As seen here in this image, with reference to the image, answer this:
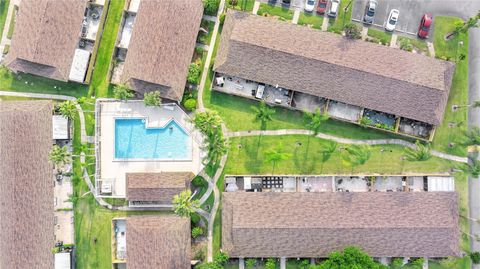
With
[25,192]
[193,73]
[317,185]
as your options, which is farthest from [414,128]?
[25,192]

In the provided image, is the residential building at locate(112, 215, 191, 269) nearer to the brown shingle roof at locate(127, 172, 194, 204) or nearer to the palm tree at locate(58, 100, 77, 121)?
the brown shingle roof at locate(127, 172, 194, 204)

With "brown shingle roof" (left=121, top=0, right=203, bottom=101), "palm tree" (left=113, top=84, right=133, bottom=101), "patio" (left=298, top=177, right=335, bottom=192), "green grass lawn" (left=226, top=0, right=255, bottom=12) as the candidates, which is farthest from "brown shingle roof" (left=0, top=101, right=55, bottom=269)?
"patio" (left=298, top=177, right=335, bottom=192)

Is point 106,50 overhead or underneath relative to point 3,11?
underneath

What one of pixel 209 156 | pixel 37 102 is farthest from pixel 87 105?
pixel 209 156

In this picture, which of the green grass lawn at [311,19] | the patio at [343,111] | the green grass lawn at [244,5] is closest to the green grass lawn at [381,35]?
the green grass lawn at [311,19]

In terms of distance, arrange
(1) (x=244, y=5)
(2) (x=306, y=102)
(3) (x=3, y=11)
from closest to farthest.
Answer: (2) (x=306, y=102)
(1) (x=244, y=5)
(3) (x=3, y=11)

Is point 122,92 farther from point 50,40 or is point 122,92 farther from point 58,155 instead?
point 50,40
